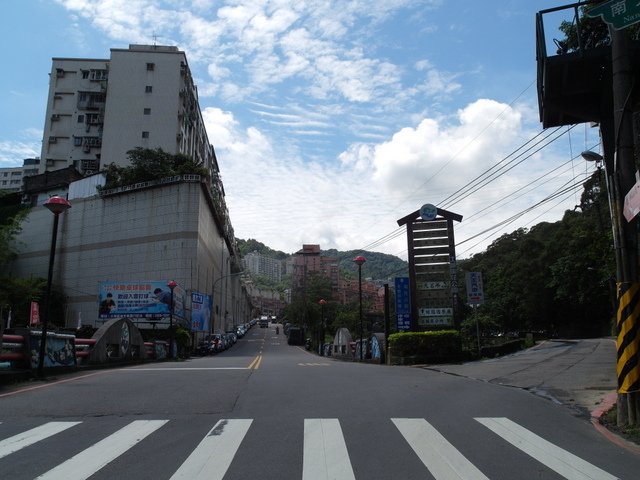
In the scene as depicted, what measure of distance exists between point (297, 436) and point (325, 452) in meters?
0.80

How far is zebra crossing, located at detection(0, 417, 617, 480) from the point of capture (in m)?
5.09

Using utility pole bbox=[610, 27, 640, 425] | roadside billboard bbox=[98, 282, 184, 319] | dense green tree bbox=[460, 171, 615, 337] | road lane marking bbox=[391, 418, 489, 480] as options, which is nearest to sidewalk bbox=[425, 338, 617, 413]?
utility pole bbox=[610, 27, 640, 425]

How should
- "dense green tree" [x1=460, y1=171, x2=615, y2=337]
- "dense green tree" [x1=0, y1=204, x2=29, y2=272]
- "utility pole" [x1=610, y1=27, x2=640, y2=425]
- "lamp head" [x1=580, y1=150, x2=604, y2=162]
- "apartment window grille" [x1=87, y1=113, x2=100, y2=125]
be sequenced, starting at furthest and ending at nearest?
"apartment window grille" [x1=87, y1=113, x2=100, y2=125] → "dense green tree" [x1=0, y1=204, x2=29, y2=272] → "dense green tree" [x1=460, y1=171, x2=615, y2=337] → "lamp head" [x1=580, y1=150, x2=604, y2=162] → "utility pole" [x1=610, y1=27, x2=640, y2=425]

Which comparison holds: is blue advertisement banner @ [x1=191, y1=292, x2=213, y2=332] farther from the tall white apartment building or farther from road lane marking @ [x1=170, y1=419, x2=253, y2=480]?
road lane marking @ [x1=170, y1=419, x2=253, y2=480]

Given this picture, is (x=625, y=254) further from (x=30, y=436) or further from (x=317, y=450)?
(x=30, y=436)

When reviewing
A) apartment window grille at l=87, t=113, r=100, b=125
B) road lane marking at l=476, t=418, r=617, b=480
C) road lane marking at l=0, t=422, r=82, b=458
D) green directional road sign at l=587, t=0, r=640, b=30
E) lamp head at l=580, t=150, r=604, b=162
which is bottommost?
road lane marking at l=476, t=418, r=617, b=480

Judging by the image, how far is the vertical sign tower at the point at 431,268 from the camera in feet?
81.8

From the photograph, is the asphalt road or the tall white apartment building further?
the tall white apartment building

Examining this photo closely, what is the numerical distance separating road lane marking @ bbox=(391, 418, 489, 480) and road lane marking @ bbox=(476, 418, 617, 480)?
0.86 metres

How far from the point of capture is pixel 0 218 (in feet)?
211

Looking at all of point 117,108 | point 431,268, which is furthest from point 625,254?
point 117,108

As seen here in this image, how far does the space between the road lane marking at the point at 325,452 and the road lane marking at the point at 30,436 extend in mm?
3363

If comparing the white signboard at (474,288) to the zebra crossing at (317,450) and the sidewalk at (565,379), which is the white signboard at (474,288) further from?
the zebra crossing at (317,450)

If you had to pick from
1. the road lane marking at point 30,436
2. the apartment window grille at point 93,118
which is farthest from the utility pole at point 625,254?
the apartment window grille at point 93,118
